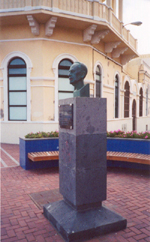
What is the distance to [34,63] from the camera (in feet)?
35.2

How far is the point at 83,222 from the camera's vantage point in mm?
3164

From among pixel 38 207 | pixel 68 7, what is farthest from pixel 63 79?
pixel 38 207

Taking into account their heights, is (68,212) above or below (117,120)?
below

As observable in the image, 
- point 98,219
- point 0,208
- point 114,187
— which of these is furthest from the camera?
point 114,187

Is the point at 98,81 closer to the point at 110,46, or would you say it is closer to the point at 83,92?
the point at 110,46

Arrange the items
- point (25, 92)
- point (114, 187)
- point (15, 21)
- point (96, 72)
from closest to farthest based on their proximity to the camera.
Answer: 1. point (114, 187)
2. point (15, 21)
3. point (25, 92)
4. point (96, 72)

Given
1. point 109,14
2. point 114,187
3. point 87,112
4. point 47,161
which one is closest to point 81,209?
point 87,112

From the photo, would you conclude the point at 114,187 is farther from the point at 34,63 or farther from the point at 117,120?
the point at 117,120

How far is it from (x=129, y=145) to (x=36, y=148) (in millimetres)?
2790

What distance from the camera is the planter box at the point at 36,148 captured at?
6.34 metres

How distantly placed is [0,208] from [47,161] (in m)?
2.71

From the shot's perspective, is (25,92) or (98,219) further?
(25,92)

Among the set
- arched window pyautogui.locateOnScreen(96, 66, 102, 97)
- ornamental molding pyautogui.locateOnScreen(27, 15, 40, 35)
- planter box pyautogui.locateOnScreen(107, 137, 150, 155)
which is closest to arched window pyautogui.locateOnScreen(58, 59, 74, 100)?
ornamental molding pyautogui.locateOnScreen(27, 15, 40, 35)

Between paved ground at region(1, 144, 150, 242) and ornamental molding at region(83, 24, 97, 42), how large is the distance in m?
7.58
